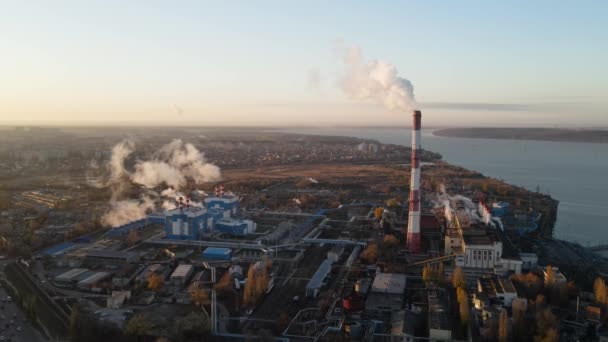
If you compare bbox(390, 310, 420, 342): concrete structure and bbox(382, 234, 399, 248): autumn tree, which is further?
bbox(382, 234, 399, 248): autumn tree

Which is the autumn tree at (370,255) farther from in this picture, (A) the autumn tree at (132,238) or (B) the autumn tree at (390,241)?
(A) the autumn tree at (132,238)

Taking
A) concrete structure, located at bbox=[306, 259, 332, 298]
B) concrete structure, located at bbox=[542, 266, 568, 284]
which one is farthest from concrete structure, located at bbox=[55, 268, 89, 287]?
concrete structure, located at bbox=[542, 266, 568, 284]

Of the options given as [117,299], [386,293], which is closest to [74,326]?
[117,299]

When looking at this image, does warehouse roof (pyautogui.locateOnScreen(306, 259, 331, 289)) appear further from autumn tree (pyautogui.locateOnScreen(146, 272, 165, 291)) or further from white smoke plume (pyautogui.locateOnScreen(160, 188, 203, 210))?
white smoke plume (pyautogui.locateOnScreen(160, 188, 203, 210))

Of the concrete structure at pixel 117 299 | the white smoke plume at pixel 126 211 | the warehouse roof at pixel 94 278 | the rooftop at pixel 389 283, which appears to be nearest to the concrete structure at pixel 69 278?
the warehouse roof at pixel 94 278

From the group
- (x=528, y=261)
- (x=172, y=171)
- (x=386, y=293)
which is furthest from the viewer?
(x=172, y=171)

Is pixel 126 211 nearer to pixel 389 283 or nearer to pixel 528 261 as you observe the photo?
pixel 389 283
